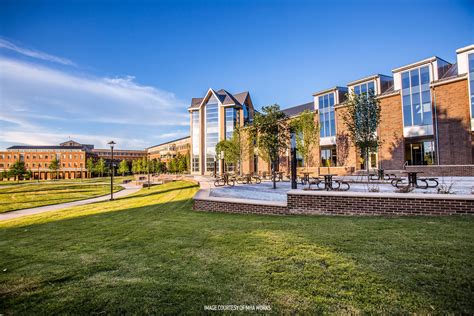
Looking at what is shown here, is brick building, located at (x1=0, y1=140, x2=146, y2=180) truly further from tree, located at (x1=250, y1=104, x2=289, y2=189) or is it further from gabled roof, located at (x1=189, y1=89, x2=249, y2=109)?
tree, located at (x1=250, y1=104, x2=289, y2=189)

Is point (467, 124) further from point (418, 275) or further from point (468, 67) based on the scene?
point (418, 275)

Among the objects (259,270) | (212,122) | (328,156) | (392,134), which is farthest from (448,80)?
(212,122)

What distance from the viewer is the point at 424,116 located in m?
24.1

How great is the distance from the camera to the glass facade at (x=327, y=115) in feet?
106

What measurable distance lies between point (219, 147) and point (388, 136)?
67.4ft

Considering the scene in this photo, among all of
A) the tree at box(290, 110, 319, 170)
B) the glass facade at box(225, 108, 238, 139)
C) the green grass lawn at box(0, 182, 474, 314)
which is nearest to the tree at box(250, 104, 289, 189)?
the green grass lawn at box(0, 182, 474, 314)

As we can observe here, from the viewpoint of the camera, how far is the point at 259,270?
3.57 meters

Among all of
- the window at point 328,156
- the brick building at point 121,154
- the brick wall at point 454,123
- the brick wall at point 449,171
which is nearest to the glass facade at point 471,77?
the brick wall at point 454,123

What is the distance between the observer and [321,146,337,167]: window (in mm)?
32219

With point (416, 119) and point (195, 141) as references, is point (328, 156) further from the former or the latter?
point (195, 141)

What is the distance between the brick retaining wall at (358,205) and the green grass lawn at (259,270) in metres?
0.66

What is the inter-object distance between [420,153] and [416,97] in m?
5.80

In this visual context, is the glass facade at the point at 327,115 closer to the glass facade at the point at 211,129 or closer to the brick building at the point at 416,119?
the brick building at the point at 416,119

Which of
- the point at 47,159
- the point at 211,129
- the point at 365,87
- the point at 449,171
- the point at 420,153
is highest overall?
the point at 365,87
